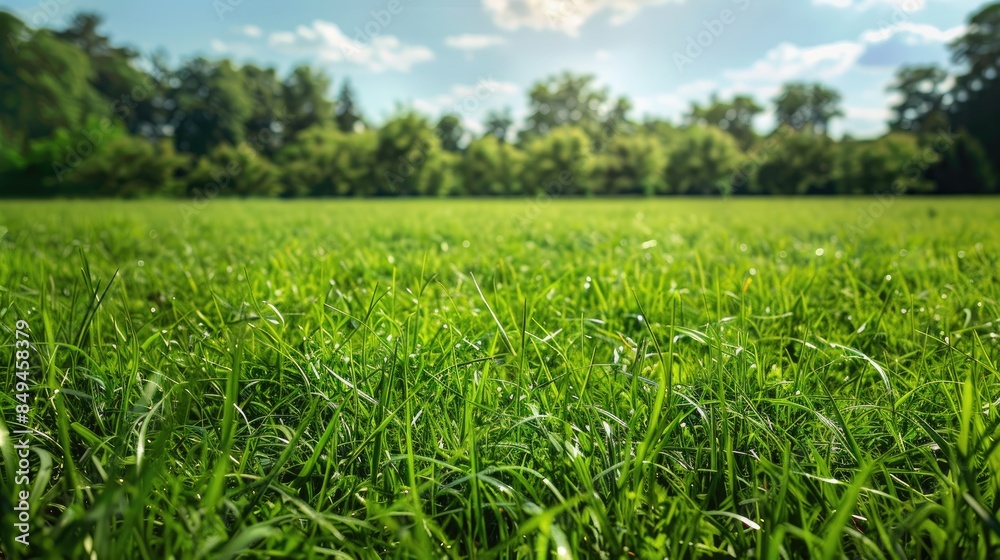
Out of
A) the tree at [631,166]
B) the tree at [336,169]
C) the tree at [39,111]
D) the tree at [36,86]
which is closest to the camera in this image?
the tree at [39,111]

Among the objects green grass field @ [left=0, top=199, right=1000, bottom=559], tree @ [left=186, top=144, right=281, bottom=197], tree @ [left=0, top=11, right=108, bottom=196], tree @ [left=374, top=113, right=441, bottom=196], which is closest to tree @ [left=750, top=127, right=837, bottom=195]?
tree @ [left=374, top=113, right=441, bottom=196]

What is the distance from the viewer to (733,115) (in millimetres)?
46500

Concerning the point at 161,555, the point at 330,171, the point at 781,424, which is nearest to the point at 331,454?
the point at 161,555

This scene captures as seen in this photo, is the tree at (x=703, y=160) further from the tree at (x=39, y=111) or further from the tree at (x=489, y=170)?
the tree at (x=39, y=111)

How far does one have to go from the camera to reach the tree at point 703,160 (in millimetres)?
33281

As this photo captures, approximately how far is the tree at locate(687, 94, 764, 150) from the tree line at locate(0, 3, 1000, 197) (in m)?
4.62

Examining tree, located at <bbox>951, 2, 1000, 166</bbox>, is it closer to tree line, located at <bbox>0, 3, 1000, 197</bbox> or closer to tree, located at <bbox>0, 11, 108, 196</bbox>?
tree line, located at <bbox>0, 3, 1000, 197</bbox>

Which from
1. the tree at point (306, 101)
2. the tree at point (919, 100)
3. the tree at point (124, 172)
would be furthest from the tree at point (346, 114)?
the tree at point (919, 100)

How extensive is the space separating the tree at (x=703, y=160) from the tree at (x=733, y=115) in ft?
44.3

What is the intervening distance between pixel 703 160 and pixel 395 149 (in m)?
18.9

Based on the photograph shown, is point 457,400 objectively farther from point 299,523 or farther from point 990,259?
point 990,259

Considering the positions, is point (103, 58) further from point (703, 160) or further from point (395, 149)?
point (703, 160)

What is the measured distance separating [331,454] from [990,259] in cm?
373

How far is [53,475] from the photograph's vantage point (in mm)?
921
